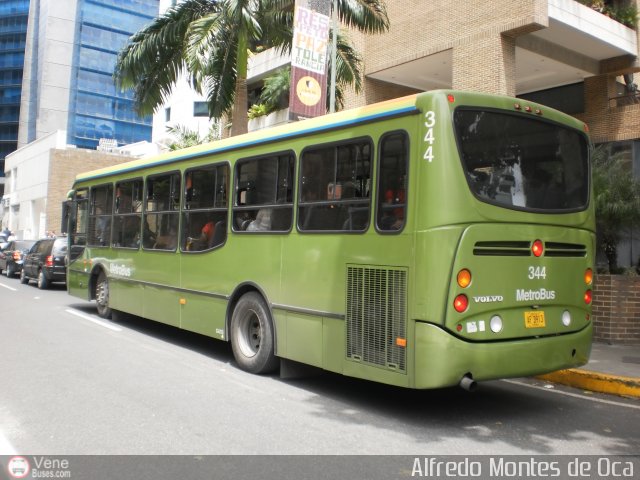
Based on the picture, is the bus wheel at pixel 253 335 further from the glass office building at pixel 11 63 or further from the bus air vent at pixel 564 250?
the glass office building at pixel 11 63

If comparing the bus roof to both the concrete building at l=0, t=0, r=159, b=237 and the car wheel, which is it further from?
the concrete building at l=0, t=0, r=159, b=237

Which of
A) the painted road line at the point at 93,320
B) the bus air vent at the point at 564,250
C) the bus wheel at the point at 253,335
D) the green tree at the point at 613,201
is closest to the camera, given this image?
the bus air vent at the point at 564,250

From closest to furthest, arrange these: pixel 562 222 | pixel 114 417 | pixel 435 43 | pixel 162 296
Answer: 1. pixel 114 417
2. pixel 562 222
3. pixel 162 296
4. pixel 435 43

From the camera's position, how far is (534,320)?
571cm

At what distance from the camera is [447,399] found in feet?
21.5

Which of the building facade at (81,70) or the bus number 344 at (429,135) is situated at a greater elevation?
the building facade at (81,70)

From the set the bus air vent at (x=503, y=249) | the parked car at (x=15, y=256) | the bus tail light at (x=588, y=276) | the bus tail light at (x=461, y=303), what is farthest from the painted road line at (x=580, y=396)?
the parked car at (x=15, y=256)

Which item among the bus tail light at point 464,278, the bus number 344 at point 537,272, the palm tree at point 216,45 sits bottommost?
the bus tail light at point 464,278

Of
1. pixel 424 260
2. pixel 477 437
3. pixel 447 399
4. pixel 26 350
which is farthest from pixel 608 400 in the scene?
pixel 26 350

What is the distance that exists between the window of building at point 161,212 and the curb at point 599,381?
575 centimetres

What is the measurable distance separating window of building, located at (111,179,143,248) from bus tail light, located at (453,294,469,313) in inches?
260

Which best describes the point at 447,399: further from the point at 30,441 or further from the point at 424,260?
the point at 30,441

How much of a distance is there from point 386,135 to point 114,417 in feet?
12.2

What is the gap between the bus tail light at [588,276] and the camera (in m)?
6.32
